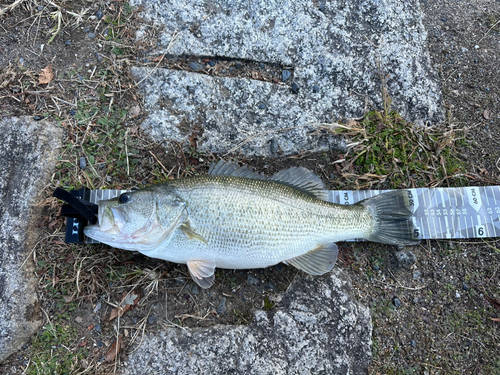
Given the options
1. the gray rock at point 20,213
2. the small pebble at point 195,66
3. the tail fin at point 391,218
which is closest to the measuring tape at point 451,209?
the tail fin at point 391,218

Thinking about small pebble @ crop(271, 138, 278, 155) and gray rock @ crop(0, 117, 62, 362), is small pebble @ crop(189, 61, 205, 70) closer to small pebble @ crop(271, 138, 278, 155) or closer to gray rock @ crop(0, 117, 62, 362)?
small pebble @ crop(271, 138, 278, 155)

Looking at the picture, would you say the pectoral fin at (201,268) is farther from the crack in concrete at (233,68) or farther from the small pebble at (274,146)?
the crack in concrete at (233,68)

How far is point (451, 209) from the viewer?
4113 millimetres

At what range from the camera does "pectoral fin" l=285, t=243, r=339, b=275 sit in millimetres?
3637

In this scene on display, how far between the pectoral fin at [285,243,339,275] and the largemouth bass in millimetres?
11

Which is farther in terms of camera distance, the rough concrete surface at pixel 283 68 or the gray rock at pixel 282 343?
the rough concrete surface at pixel 283 68

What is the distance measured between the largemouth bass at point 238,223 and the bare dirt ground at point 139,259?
1.40ft

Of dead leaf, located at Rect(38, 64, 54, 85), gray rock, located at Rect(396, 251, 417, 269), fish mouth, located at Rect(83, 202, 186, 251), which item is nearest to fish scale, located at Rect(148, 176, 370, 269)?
fish mouth, located at Rect(83, 202, 186, 251)

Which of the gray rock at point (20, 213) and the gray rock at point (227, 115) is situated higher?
the gray rock at point (227, 115)

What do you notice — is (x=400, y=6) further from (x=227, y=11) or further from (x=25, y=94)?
(x=25, y=94)

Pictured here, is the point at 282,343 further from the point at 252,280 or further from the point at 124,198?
the point at 124,198

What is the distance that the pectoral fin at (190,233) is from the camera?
3.33 metres

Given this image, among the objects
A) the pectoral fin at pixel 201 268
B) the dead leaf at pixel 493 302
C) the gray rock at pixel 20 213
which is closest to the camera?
the pectoral fin at pixel 201 268

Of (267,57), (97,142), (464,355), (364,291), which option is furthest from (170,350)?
(267,57)
